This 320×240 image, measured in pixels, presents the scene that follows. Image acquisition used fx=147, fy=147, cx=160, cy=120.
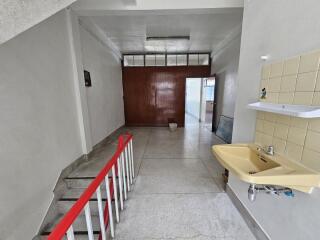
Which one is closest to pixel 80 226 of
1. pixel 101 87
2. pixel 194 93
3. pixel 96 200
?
pixel 96 200

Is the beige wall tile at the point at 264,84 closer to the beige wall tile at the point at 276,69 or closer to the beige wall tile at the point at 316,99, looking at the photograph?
the beige wall tile at the point at 276,69

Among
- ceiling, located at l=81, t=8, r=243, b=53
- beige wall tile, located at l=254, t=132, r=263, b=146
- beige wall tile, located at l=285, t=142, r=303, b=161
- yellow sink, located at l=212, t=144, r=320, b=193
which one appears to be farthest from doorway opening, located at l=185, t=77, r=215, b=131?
beige wall tile, located at l=285, t=142, r=303, b=161

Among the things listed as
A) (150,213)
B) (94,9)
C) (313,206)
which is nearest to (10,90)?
(94,9)

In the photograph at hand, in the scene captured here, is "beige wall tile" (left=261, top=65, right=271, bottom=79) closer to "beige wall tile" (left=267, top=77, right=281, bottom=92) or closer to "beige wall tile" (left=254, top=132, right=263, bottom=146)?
"beige wall tile" (left=267, top=77, right=281, bottom=92)

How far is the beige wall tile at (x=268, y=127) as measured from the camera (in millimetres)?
1265

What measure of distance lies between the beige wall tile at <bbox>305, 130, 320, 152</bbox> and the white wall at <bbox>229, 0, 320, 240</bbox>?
0.27m

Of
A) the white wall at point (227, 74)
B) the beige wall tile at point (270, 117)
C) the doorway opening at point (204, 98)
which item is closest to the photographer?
the beige wall tile at point (270, 117)

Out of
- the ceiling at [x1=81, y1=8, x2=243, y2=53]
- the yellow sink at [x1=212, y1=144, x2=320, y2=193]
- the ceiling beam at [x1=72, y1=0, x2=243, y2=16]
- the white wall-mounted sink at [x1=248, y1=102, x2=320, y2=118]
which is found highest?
the ceiling at [x1=81, y1=8, x2=243, y2=53]

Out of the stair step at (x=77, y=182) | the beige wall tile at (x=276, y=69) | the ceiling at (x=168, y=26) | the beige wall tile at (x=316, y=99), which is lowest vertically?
the stair step at (x=77, y=182)

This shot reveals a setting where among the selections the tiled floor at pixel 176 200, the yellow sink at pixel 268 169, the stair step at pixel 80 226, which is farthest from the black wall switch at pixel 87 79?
the yellow sink at pixel 268 169

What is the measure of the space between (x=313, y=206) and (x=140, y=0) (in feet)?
9.70

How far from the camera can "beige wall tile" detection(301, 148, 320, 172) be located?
91cm

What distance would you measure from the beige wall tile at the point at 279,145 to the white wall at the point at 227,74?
244cm

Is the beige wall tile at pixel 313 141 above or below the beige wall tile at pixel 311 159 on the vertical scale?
above
